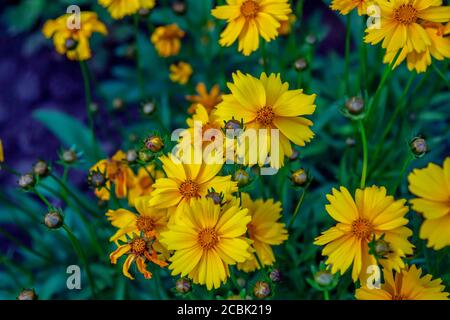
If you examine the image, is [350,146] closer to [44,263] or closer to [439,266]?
[439,266]

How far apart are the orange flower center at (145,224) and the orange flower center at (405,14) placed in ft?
2.87

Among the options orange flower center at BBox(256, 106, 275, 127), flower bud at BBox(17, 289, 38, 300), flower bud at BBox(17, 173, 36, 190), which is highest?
orange flower center at BBox(256, 106, 275, 127)

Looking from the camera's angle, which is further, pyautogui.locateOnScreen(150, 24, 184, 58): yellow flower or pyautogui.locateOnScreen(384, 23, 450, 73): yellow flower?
pyautogui.locateOnScreen(150, 24, 184, 58): yellow flower

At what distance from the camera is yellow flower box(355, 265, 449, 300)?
133 centimetres

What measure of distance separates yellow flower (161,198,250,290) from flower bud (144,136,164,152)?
0.19m

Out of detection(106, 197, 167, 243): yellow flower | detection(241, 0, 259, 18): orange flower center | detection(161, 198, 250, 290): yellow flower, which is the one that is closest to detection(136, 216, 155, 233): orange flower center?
detection(106, 197, 167, 243): yellow flower

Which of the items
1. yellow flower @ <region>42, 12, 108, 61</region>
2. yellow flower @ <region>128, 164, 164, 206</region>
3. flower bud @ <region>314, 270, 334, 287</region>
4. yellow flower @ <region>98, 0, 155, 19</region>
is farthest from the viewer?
yellow flower @ <region>42, 12, 108, 61</region>

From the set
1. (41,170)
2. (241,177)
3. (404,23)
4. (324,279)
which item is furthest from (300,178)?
(41,170)

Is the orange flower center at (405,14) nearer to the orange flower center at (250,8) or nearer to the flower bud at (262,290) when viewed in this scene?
the orange flower center at (250,8)

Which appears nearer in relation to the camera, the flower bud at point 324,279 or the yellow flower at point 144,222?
the flower bud at point 324,279

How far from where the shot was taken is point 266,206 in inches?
64.7

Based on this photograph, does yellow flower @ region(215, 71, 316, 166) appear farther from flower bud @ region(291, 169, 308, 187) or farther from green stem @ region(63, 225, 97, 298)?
green stem @ region(63, 225, 97, 298)

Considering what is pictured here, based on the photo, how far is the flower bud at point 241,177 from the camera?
144cm

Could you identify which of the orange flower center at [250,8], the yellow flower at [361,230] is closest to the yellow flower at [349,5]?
the orange flower center at [250,8]
